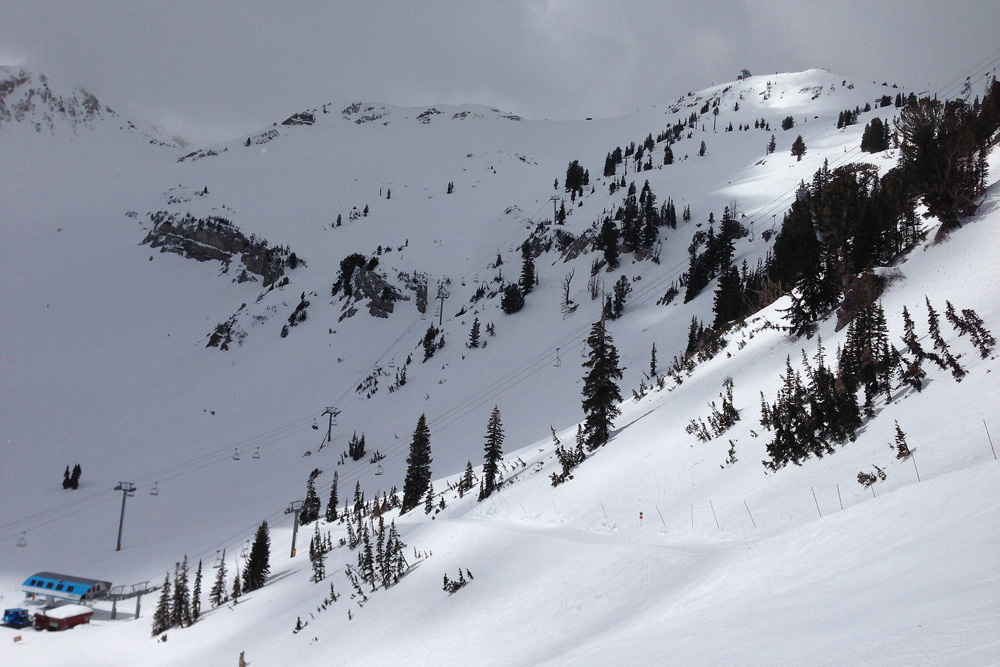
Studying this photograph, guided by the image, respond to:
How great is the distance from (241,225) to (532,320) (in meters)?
86.9

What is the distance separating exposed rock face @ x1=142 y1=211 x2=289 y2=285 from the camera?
371 feet

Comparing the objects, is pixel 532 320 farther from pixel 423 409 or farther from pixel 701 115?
pixel 701 115

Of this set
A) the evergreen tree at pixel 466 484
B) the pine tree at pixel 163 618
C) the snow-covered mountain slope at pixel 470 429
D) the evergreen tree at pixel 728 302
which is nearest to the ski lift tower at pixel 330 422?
the snow-covered mountain slope at pixel 470 429

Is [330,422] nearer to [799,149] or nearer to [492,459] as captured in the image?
[492,459]

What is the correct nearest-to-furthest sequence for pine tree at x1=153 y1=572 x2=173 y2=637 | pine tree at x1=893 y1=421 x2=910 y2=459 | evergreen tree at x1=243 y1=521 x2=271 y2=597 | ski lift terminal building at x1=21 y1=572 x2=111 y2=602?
pine tree at x1=893 y1=421 x2=910 y2=459
pine tree at x1=153 y1=572 x2=173 y2=637
evergreen tree at x1=243 y1=521 x2=271 y2=597
ski lift terminal building at x1=21 y1=572 x2=111 y2=602

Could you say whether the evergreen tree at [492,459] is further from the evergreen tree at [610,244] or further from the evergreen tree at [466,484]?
the evergreen tree at [610,244]

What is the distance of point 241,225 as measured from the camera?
122750 mm

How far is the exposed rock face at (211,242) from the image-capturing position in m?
113

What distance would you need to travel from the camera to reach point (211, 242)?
120 metres

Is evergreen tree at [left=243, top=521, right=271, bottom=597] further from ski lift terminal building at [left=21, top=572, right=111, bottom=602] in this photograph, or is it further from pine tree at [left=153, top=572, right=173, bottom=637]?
ski lift terminal building at [left=21, top=572, right=111, bottom=602]

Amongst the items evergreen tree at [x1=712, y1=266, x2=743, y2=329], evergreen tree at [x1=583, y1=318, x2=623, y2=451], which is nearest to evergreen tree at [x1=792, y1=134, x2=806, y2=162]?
evergreen tree at [x1=712, y1=266, x2=743, y2=329]

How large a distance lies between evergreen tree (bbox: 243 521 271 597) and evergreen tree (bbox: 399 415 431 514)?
835 centimetres

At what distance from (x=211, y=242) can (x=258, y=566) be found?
106m

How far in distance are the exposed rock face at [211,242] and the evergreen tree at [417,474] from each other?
83820mm
